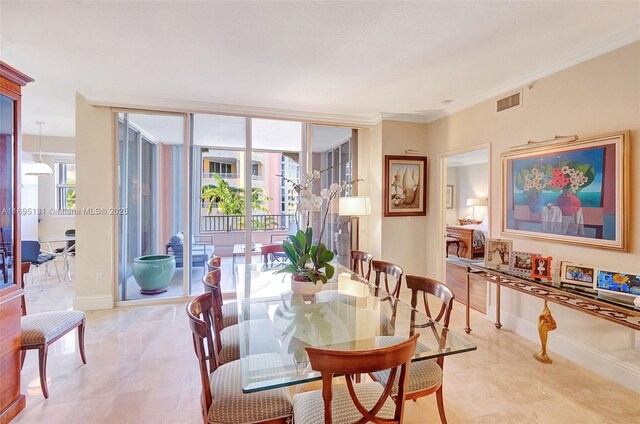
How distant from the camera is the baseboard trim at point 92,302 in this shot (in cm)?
373

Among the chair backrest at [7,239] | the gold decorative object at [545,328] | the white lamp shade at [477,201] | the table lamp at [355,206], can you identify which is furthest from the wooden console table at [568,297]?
the white lamp shade at [477,201]

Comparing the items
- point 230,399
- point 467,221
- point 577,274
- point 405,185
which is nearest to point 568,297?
point 577,274

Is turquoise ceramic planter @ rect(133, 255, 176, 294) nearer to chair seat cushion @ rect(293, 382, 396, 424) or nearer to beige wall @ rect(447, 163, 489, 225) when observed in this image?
chair seat cushion @ rect(293, 382, 396, 424)

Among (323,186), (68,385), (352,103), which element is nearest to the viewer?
(68,385)

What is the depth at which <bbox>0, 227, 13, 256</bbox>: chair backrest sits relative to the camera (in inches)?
75.8

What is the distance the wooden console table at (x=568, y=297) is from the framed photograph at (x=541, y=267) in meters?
0.10

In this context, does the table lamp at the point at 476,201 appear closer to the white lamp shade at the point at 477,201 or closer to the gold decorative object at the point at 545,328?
the white lamp shade at the point at 477,201

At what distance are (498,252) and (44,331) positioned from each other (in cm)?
407

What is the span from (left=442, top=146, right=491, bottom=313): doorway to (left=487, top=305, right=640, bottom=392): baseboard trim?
5.79 feet

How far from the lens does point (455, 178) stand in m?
9.27

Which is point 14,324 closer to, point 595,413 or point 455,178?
point 595,413

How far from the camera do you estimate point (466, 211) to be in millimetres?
8930

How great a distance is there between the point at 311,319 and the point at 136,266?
10.3ft

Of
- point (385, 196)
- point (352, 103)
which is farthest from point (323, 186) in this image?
point (352, 103)
